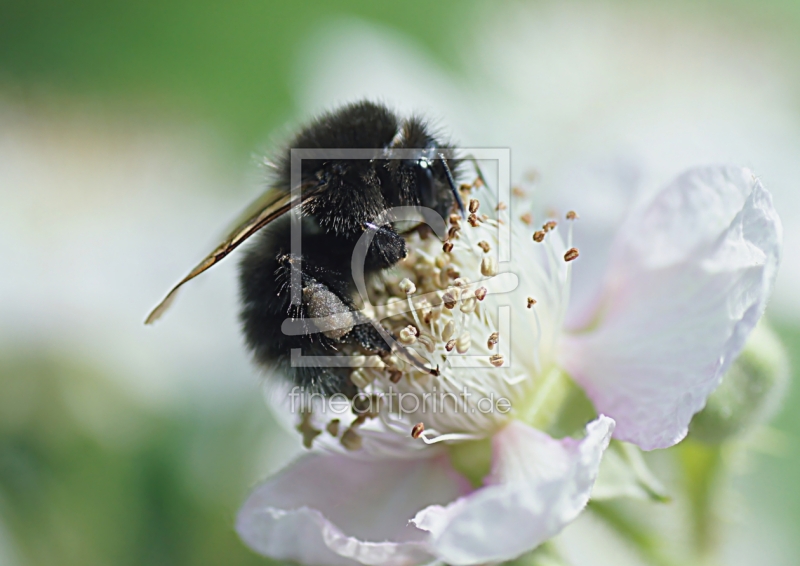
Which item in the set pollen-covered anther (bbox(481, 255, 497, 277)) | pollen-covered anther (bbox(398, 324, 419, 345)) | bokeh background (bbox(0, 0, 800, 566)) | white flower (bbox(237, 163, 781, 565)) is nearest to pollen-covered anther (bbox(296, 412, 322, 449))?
white flower (bbox(237, 163, 781, 565))

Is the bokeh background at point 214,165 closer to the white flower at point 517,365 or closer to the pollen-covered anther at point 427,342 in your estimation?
the white flower at point 517,365

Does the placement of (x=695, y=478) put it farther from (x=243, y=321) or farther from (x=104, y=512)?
(x=104, y=512)

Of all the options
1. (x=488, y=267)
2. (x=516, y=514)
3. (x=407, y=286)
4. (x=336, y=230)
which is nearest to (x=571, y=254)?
(x=488, y=267)

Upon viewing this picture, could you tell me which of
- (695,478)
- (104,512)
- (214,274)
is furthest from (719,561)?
(214,274)

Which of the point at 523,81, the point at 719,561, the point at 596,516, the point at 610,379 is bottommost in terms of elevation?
the point at 719,561

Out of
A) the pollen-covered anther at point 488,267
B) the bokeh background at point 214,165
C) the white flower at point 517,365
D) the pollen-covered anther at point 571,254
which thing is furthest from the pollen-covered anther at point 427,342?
the bokeh background at point 214,165

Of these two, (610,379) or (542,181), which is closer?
(610,379)

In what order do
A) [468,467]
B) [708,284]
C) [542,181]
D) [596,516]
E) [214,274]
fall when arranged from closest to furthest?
[708,284] < [468,467] < [596,516] < [542,181] < [214,274]
